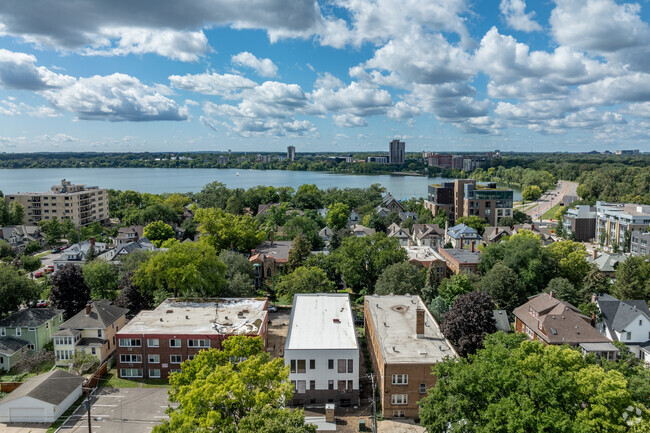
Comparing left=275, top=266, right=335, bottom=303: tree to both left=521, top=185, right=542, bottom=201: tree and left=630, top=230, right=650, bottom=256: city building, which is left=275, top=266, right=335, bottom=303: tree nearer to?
left=630, top=230, right=650, bottom=256: city building

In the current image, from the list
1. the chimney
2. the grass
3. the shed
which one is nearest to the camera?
the grass

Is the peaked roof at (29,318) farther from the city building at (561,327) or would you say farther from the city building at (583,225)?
the city building at (583,225)

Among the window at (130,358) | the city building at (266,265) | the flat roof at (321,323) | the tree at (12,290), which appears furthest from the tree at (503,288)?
the tree at (12,290)

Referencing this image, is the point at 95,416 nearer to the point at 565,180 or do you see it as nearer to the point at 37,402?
the point at 37,402

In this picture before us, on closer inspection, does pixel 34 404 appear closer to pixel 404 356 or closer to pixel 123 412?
pixel 123 412

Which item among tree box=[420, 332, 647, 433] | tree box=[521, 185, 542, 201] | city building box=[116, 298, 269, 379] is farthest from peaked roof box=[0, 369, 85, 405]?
tree box=[521, 185, 542, 201]

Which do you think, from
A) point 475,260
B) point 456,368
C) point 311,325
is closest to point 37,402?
point 311,325

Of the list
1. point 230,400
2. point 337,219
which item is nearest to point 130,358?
point 230,400
